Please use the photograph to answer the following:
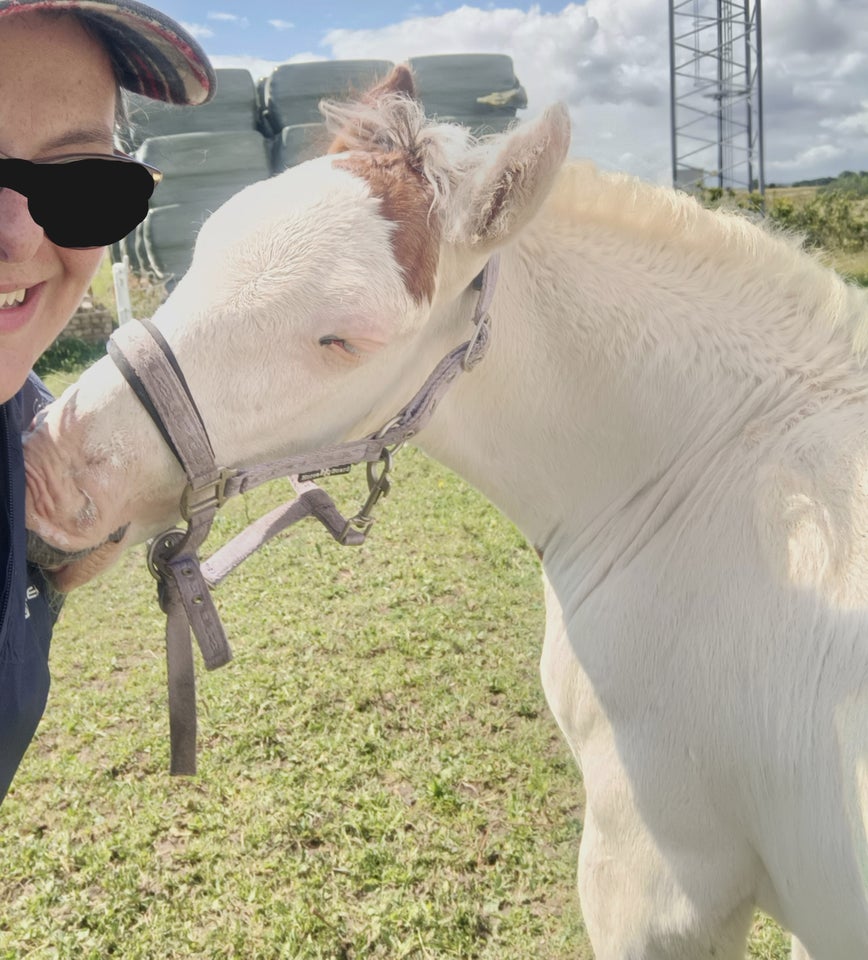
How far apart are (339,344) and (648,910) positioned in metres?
1.35

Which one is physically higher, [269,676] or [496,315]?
[496,315]

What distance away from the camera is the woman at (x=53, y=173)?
40.1 inches

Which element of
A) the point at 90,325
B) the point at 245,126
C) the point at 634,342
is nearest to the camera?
the point at 634,342

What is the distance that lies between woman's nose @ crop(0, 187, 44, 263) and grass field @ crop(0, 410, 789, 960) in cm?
224

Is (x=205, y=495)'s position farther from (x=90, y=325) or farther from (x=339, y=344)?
(x=90, y=325)

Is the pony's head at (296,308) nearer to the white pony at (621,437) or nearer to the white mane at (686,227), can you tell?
the white pony at (621,437)

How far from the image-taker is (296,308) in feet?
4.40

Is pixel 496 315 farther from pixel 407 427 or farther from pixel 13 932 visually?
pixel 13 932

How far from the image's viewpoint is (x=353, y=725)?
3371mm

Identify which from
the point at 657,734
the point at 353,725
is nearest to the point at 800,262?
the point at 657,734

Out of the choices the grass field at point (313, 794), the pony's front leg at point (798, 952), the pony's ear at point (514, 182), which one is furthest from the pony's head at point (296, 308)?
the pony's front leg at point (798, 952)

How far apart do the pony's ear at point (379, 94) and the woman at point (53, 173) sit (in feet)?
1.23

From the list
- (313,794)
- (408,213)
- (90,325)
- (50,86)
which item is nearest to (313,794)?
(313,794)

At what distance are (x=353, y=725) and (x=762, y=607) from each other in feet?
8.09
